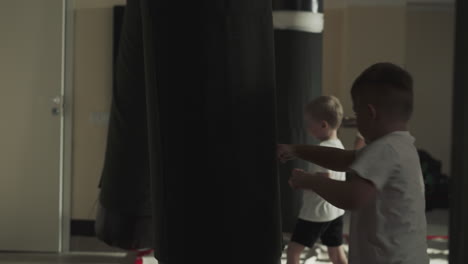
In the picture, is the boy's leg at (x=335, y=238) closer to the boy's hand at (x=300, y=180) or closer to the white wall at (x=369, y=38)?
the boy's hand at (x=300, y=180)

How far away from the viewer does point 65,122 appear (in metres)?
4.25

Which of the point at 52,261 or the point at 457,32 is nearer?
the point at 457,32

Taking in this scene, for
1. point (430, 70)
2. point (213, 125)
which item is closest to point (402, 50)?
point (430, 70)

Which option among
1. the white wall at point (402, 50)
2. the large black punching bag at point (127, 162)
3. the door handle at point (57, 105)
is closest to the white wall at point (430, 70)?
the white wall at point (402, 50)

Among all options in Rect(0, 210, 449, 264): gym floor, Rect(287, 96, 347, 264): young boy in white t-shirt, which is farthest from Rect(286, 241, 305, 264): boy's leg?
Rect(0, 210, 449, 264): gym floor

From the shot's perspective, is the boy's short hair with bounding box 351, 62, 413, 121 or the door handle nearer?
the boy's short hair with bounding box 351, 62, 413, 121

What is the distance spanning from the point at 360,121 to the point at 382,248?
29cm

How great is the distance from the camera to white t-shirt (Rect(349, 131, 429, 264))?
136 centimetres

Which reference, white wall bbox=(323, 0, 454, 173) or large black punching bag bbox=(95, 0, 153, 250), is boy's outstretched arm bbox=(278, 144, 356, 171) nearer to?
large black punching bag bbox=(95, 0, 153, 250)

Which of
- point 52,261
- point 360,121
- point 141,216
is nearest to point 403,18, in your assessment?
point 52,261

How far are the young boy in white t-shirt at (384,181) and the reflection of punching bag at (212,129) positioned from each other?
156 mm

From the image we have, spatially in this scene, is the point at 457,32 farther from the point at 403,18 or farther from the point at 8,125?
the point at 403,18

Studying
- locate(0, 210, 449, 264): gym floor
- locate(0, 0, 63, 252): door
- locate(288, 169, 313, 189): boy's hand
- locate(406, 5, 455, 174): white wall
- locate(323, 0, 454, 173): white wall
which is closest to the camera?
locate(288, 169, 313, 189): boy's hand

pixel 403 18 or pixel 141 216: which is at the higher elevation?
pixel 403 18
